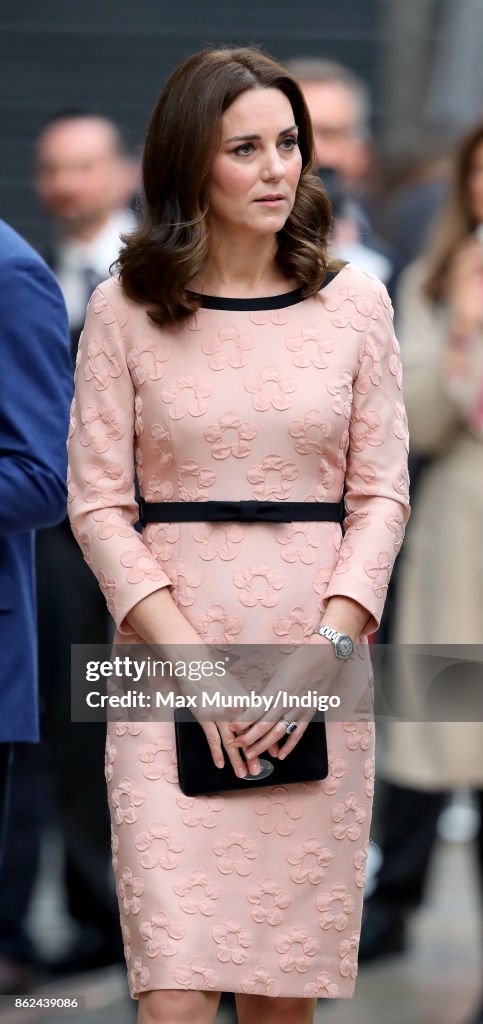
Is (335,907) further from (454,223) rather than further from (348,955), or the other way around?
(454,223)

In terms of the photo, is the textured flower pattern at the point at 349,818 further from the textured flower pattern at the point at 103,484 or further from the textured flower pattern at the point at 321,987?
the textured flower pattern at the point at 103,484

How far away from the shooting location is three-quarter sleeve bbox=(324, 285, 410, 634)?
3.30 meters

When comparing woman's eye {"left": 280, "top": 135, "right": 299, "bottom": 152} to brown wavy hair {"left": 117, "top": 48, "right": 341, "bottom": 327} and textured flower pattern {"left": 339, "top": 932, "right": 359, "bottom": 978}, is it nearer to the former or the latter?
brown wavy hair {"left": 117, "top": 48, "right": 341, "bottom": 327}

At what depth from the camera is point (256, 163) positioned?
10.6ft

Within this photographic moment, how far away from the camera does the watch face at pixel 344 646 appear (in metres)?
3.24

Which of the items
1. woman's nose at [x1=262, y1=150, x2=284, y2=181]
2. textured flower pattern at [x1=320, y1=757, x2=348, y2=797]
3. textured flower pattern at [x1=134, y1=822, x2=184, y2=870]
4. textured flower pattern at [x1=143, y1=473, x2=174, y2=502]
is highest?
woman's nose at [x1=262, y1=150, x2=284, y2=181]

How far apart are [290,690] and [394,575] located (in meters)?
2.56

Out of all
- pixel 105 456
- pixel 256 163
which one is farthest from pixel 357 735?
pixel 256 163

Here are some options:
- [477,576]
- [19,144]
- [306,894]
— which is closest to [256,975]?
[306,894]

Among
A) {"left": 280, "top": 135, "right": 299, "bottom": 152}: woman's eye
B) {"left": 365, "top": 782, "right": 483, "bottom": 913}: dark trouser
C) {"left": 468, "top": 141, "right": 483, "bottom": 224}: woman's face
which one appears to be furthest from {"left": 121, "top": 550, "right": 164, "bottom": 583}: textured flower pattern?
{"left": 365, "top": 782, "right": 483, "bottom": 913}: dark trouser

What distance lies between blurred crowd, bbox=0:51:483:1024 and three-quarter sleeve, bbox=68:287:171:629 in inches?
53.0

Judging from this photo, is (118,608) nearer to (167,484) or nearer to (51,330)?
(167,484)

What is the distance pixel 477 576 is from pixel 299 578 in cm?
170

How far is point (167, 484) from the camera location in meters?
3.31
